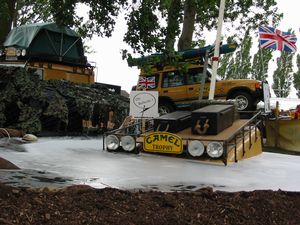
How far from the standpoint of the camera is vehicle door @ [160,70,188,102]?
17.9 metres

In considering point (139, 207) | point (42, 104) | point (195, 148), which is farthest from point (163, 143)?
point (42, 104)

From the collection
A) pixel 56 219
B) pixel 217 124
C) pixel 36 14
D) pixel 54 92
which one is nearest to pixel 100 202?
pixel 56 219

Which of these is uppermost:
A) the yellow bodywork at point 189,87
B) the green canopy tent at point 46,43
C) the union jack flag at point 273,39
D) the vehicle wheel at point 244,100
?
the union jack flag at point 273,39

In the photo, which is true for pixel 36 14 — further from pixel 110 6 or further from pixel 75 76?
pixel 110 6

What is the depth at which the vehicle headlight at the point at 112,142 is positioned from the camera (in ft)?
29.7

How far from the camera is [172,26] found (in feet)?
21.7

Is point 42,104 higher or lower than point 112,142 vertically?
higher

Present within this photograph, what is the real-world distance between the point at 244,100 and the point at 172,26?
10.0 meters

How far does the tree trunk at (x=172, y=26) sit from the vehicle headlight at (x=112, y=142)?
2.75m

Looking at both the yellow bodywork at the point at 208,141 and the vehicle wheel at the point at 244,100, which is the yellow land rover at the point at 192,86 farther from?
the yellow bodywork at the point at 208,141

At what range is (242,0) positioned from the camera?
22.5m

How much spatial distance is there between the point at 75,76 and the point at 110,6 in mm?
10433

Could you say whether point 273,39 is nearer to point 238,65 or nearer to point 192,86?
point 192,86

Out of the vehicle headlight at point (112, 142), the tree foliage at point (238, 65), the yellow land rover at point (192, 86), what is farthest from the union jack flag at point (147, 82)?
the tree foliage at point (238, 65)
